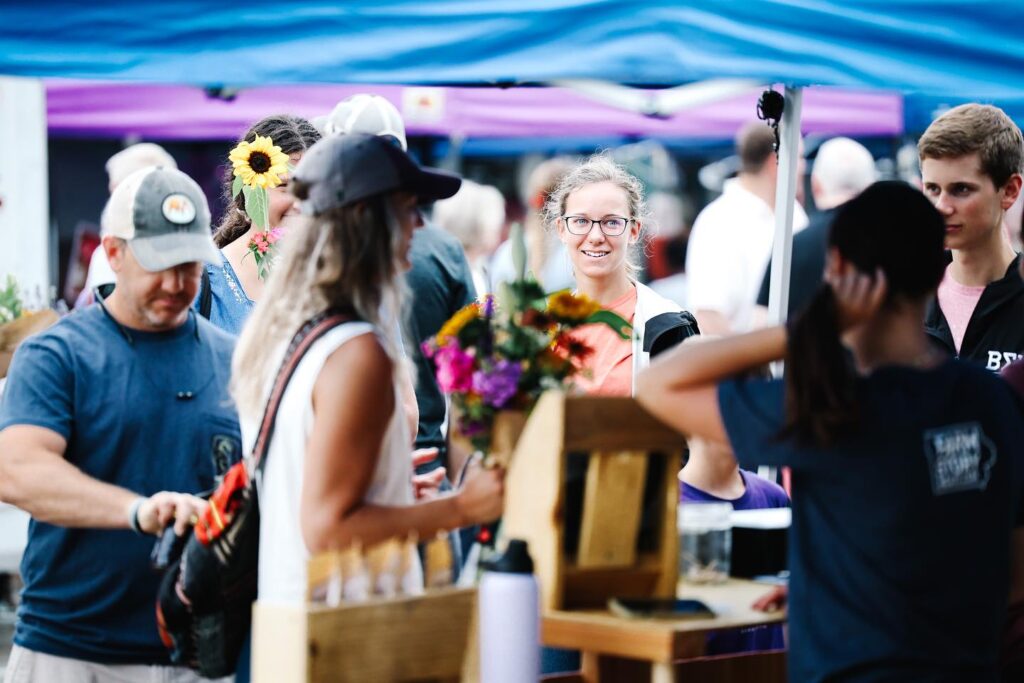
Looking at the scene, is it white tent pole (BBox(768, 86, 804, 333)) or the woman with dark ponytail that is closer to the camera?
the woman with dark ponytail

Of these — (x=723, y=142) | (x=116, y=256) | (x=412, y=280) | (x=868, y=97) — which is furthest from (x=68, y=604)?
(x=723, y=142)

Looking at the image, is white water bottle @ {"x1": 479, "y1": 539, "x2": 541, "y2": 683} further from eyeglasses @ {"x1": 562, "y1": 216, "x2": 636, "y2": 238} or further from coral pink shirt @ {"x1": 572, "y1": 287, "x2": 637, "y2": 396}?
eyeglasses @ {"x1": 562, "y1": 216, "x2": 636, "y2": 238}

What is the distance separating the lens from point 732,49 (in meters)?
3.30

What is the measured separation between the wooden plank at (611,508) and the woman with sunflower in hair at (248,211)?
129 centimetres

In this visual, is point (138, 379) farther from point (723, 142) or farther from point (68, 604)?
point (723, 142)

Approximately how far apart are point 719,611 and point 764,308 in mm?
4131

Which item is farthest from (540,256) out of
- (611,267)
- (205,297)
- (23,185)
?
(205,297)

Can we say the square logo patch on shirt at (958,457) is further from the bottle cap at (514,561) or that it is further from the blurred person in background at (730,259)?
the blurred person in background at (730,259)

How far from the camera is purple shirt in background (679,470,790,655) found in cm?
330

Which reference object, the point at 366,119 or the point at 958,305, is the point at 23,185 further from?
the point at 958,305

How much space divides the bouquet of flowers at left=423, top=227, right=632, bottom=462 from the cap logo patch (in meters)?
0.61

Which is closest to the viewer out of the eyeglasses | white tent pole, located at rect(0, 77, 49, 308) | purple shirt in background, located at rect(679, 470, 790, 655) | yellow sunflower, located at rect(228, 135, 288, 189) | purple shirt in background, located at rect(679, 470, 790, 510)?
purple shirt in background, located at rect(679, 470, 790, 655)

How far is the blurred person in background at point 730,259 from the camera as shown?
680cm

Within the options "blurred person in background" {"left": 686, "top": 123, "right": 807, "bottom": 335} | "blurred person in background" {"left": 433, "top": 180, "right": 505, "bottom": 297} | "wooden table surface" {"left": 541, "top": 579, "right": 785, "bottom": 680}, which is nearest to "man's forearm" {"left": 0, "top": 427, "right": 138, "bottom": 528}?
"wooden table surface" {"left": 541, "top": 579, "right": 785, "bottom": 680}
